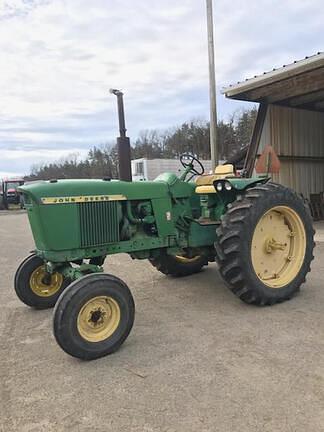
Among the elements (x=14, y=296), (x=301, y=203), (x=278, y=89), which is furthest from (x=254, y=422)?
(x=278, y=89)

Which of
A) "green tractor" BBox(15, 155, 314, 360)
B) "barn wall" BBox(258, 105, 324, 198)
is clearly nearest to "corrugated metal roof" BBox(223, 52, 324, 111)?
"barn wall" BBox(258, 105, 324, 198)

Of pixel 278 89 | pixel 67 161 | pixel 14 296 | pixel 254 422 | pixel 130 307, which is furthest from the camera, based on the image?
pixel 67 161

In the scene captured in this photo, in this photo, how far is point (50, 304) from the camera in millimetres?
4746

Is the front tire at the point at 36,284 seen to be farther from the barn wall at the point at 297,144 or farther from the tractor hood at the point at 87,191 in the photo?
the barn wall at the point at 297,144

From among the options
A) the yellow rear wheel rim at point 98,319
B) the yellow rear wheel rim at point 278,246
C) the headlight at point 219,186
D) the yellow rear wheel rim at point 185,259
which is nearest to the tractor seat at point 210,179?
the headlight at point 219,186

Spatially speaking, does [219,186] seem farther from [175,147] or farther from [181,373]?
[175,147]

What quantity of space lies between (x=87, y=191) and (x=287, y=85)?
8.28 meters

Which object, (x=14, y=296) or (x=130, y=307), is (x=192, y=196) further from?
(x=14, y=296)

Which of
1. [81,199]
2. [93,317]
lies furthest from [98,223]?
[93,317]

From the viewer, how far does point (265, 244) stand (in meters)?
4.61

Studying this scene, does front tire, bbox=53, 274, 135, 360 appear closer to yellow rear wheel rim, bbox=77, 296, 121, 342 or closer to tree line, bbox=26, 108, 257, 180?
yellow rear wheel rim, bbox=77, 296, 121, 342

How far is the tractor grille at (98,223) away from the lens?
12.8 feet

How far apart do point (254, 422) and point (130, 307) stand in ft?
4.65

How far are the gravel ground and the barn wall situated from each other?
8562mm
